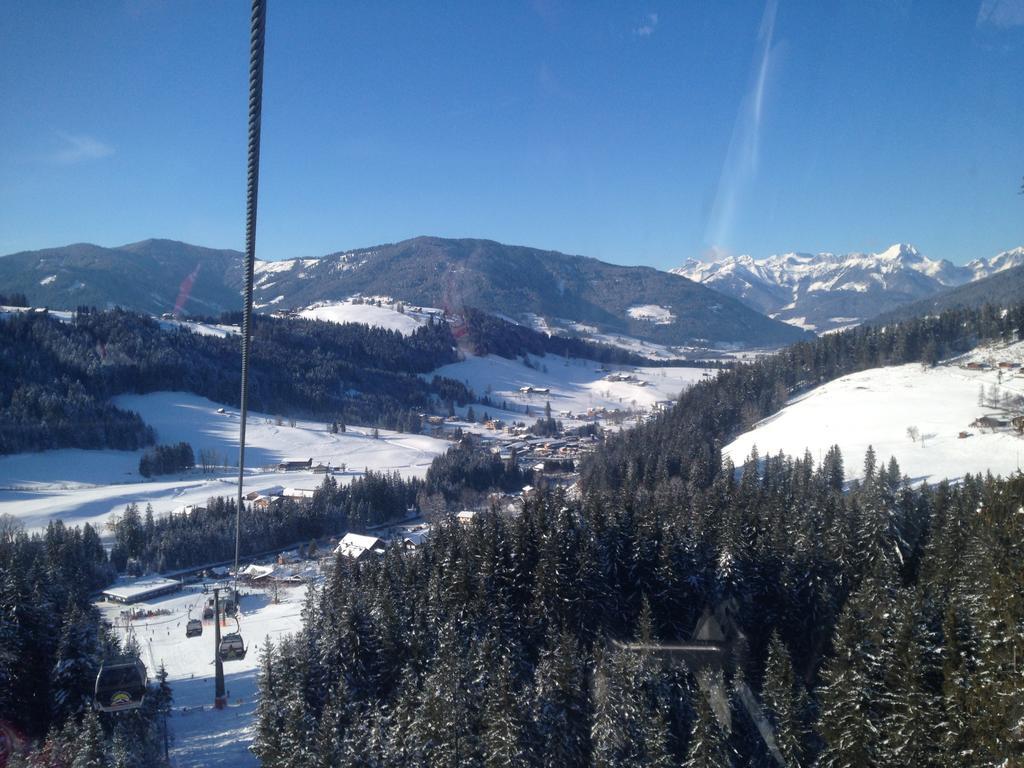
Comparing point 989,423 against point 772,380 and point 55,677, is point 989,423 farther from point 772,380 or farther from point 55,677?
point 55,677

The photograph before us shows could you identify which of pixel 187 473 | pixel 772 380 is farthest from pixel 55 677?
pixel 772 380

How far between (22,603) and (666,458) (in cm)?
3568

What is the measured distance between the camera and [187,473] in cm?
5712

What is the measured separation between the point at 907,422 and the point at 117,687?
46.8 m

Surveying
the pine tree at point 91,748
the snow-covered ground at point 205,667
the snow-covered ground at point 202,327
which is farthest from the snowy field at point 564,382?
the pine tree at point 91,748

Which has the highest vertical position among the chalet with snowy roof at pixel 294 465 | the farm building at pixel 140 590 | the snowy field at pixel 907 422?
the snowy field at pixel 907 422

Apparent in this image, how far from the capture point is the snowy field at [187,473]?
147 feet

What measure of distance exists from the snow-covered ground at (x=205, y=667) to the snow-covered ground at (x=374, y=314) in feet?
322

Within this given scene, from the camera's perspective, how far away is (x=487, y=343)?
13138 centimetres

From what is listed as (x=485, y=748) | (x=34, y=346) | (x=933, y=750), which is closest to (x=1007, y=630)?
(x=933, y=750)

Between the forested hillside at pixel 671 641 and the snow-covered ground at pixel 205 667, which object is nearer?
the forested hillside at pixel 671 641

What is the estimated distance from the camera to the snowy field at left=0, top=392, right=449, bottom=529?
4472 centimetres

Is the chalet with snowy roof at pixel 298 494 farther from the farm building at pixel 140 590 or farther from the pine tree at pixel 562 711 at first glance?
the pine tree at pixel 562 711

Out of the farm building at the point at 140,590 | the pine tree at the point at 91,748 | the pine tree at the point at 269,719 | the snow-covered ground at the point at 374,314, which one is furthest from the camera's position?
the snow-covered ground at the point at 374,314
